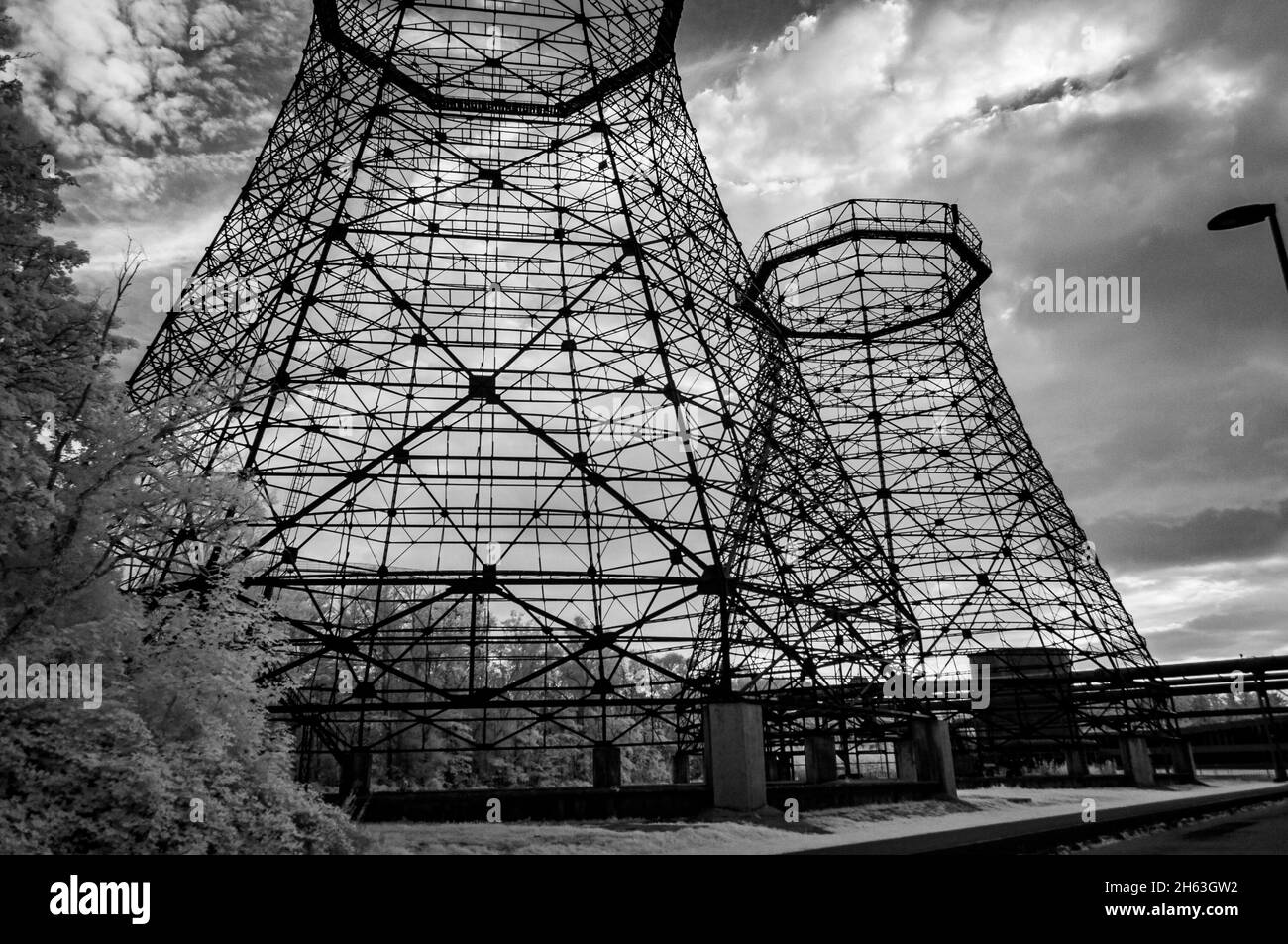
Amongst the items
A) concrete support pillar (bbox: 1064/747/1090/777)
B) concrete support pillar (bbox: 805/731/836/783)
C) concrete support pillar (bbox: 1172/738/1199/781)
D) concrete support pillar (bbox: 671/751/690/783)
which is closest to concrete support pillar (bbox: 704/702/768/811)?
concrete support pillar (bbox: 805/731/836/783)

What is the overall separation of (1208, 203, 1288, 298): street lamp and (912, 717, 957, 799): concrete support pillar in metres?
16.9

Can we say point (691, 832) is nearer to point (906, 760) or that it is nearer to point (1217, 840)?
point (1217, 840)

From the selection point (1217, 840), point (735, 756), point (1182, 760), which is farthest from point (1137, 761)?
point (1217, 840)

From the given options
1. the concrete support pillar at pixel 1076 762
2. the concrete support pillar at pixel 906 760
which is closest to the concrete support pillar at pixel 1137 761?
the concrete support pillar at pixel 1076 762

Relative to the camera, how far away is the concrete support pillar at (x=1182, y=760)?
4222 cm

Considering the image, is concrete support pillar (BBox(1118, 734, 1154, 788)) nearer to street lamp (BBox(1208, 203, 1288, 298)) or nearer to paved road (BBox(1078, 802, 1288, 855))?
paved road (BBox(1078, 802, 1288, 855))

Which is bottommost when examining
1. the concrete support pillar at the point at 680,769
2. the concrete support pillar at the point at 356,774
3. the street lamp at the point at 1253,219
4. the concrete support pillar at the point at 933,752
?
the concrete support pillar at the point at 680,769

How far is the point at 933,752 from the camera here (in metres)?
26.6

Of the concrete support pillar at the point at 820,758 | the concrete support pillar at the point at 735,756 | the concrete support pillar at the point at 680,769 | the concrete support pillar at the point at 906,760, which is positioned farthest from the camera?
the concrete support pillar at the point at 680,769

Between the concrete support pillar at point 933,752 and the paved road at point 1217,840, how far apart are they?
8.71 metres

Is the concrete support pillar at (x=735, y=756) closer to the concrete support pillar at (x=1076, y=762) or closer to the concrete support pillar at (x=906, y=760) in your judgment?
the concrete support pillar at (x=906, y=760)
